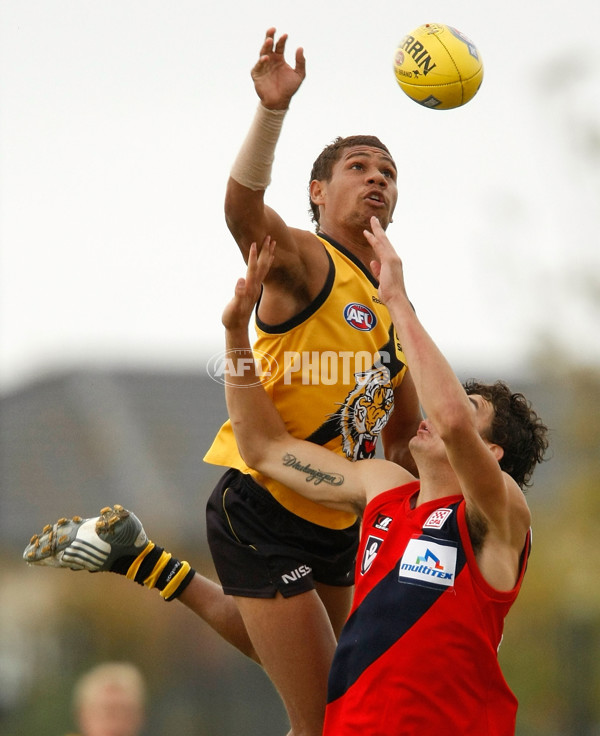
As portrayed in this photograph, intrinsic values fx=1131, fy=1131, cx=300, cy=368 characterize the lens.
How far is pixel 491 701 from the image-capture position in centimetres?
459

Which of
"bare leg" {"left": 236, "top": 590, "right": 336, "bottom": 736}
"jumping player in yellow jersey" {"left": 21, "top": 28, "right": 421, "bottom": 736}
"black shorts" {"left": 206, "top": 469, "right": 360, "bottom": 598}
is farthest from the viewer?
"black shorts" {"left": 206, "top": 469, "right": 360, "bottom": 598}

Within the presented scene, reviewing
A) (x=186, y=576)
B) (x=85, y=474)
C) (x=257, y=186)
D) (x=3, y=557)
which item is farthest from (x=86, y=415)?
(x=257, y=186)

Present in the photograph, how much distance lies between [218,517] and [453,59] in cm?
247

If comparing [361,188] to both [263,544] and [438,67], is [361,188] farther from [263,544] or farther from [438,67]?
[263,544]

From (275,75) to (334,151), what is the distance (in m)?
1.02

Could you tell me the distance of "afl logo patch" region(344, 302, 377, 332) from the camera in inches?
210

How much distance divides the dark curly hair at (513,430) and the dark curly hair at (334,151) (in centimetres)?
139

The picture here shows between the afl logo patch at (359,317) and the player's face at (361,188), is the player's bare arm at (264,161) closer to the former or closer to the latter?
the afl logo patch at (359,317)

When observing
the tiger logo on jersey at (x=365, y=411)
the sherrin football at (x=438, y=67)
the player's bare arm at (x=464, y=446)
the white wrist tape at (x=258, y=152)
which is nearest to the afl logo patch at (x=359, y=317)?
the tiger logo on jersey at (x=365, y=411)

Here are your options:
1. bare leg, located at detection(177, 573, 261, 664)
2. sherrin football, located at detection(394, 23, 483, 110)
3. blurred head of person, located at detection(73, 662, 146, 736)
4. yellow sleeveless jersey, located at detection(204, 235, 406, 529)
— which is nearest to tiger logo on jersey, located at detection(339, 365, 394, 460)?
yellow sleeveless jersey, located at detection(204, 235, 406, 529)

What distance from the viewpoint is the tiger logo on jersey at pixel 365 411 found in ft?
17.7

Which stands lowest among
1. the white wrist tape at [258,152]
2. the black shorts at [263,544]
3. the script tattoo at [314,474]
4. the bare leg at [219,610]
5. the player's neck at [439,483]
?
the bare leg at [219,610]

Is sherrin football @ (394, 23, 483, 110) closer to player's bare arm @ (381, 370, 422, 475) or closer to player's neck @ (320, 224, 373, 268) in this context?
player's neck @ (320, 224, 373, 268)

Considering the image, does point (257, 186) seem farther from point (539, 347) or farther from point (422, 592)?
point (539, 347)
